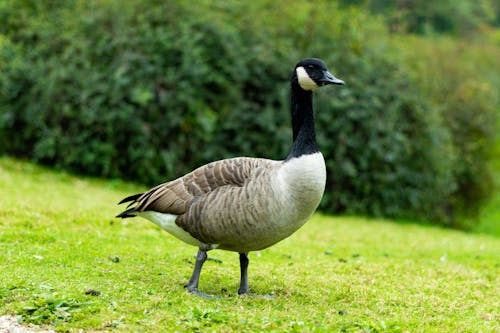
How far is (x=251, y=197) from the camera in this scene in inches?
274

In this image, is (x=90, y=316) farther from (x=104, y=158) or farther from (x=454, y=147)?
(x=454, y=147)

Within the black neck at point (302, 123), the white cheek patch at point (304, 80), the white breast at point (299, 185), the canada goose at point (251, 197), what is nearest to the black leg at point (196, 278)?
the canada goose at point (251, 197)

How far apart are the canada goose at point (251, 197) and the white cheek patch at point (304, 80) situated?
1 cm

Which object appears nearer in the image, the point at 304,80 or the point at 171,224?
the point at 304,80

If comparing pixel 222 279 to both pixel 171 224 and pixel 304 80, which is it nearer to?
pixel 171 224

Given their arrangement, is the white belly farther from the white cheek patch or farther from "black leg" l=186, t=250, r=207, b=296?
the white cheek patch

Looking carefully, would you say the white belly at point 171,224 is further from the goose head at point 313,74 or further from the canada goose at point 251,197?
the goose head at point 313,74

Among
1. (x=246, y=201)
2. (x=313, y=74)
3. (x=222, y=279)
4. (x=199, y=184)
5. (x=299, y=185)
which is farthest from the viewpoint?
(x=222, y=279)

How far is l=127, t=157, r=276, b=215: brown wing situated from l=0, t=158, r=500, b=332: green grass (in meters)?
0.92

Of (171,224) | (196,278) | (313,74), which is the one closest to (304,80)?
(313,74)

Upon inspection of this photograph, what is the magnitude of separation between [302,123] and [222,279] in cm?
236

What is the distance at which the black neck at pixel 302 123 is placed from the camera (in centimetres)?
704

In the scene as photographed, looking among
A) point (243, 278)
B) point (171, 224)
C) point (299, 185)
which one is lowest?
point (243, 278)

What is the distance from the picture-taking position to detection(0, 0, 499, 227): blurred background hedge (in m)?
17.5
